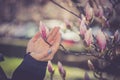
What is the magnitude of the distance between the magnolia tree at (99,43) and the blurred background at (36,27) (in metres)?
0.03

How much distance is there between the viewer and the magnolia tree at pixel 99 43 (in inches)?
75.6

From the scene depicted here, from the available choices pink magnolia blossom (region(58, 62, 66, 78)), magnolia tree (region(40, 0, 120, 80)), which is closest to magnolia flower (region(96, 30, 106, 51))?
magnolia tree (region(40, 0, 120, 80))

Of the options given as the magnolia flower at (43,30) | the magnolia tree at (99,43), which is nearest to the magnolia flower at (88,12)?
the magnolia tree at (99,43)

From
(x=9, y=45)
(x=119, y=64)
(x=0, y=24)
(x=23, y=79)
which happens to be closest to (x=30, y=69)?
(x=23, y=79)

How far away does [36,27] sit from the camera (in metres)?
1.94

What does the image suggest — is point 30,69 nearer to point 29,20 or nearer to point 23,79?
point 23,79

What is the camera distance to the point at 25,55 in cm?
193

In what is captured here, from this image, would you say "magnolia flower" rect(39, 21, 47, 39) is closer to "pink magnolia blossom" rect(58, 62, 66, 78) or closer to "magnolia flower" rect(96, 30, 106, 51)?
"pink magnolia blossom" rect(58, 62, 66, 78)

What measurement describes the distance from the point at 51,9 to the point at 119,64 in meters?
0.56

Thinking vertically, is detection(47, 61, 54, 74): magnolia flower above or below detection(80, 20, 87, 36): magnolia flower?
below

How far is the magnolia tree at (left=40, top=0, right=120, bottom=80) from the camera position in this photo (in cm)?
192

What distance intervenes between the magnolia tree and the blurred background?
0.09 ft

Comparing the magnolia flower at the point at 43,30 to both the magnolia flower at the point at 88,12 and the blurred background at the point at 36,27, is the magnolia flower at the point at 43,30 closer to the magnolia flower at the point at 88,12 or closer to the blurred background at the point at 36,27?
the blurred background at the point at 36,27

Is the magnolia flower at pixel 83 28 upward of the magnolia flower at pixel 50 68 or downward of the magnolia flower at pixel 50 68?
upward
